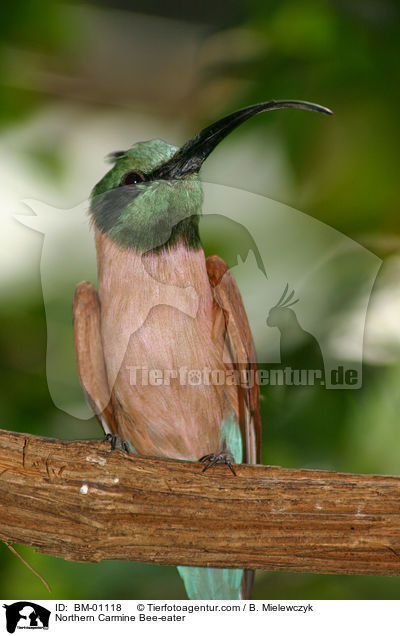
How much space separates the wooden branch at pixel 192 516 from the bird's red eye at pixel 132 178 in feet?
1.59

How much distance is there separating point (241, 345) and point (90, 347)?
298 millimetres

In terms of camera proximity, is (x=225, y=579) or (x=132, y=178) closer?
(x=132, y=178)

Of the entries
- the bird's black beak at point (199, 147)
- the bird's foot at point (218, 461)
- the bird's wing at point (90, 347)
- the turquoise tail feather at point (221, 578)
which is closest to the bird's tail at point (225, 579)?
the turquoise tail feather at point (221, 578)

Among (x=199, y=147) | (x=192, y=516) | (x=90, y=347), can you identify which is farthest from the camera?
(x=90, y=347)

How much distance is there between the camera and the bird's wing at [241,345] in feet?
3.67

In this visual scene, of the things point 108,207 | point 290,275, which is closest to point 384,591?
point 290,275

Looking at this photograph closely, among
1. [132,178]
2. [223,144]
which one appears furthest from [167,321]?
[223,144]

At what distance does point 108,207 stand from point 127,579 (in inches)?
30.0

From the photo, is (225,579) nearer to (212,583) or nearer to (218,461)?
(212,583)

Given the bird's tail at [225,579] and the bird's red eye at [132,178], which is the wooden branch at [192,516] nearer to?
the bird's tail at [225,579]

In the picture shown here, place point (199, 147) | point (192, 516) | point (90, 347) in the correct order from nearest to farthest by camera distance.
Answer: point (192, 516)
point (199, 147)
point (90, 347)

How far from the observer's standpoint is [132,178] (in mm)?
1070
